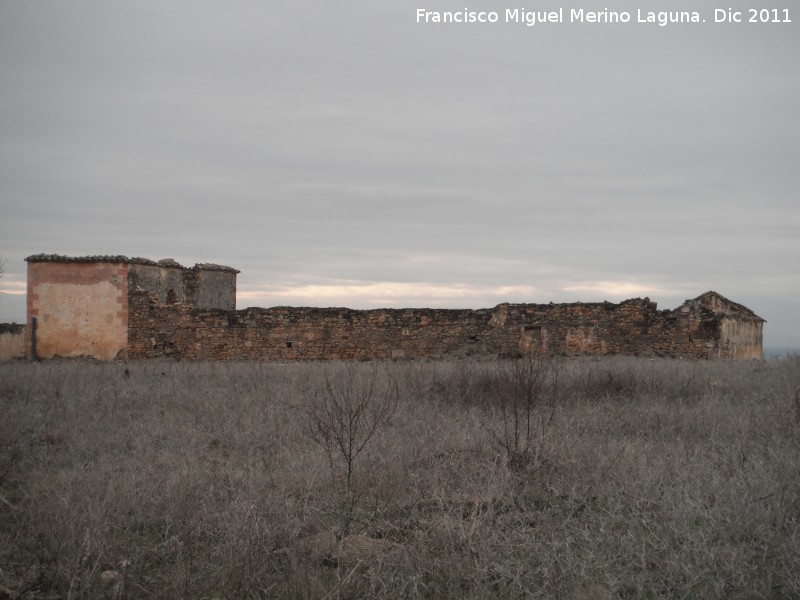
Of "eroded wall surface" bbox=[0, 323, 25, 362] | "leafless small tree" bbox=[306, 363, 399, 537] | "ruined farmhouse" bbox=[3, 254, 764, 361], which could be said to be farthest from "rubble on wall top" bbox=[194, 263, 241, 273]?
"leafless small tree" bbox=[306, 363, 399, 537]

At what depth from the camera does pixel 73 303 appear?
18.3 m

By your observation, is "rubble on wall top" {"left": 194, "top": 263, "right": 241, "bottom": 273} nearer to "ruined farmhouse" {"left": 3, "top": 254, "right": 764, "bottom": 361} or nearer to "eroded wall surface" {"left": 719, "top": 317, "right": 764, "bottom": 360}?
"ruined farmhouse" {"left": 3, "top": 254, "right": 764, "bottom": 361}

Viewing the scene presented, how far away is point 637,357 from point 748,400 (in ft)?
21.8

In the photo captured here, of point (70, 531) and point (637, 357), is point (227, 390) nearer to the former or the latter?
point (70, 531)

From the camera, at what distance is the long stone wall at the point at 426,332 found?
50.9 feet

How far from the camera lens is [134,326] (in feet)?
59.2

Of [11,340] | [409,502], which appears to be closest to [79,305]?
[11,340]

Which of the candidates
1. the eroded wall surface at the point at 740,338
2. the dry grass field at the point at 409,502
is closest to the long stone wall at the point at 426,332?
the eroded wall surface at the point at 740,338

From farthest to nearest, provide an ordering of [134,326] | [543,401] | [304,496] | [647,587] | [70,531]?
[134,326], [543,401], [304,496], [70,531], [647,587]

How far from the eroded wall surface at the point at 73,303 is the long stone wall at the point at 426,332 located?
1.29 m

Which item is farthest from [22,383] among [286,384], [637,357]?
[637,357]

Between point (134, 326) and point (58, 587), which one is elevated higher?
point (134, 326)

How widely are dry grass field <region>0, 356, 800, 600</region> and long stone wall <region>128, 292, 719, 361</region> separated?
7.31 meters

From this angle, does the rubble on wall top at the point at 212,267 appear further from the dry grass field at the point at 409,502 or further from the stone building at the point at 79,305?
the dry grass field at the point at 409,502
